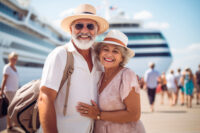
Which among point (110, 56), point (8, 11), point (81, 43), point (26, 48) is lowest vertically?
point (110, 56)

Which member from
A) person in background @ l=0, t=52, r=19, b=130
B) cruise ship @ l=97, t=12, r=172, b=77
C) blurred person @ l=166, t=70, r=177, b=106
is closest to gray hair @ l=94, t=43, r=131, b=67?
person in background @ l=0, t=52, r=19, b=130

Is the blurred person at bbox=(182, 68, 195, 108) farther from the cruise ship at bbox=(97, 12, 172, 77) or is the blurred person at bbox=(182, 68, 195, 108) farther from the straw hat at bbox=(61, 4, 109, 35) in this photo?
the cruise ship at bbox=(97, 12, 172, 77)

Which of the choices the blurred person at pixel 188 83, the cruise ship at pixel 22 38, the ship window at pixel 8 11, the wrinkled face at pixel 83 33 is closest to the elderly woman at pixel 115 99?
the wrinkled face at pixel 83 33

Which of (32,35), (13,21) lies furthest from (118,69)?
(32,35)

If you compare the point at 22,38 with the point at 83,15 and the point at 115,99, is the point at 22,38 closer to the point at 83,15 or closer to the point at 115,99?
the point at 83,15

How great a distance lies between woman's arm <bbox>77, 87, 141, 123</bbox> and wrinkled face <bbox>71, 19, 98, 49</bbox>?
62 centimetres

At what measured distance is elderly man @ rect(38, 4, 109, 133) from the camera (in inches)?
50.4

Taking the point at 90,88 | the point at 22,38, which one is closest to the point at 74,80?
the point at 90,88

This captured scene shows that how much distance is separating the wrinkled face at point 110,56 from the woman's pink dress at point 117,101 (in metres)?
0.18

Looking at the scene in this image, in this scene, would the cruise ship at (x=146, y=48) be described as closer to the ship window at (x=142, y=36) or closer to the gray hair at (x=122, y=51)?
the ship window at (x=142, y=36)

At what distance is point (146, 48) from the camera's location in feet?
75.5

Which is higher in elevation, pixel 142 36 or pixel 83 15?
pixel 142 36

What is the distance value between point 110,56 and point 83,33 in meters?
0.39

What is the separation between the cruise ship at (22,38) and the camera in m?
14.0
